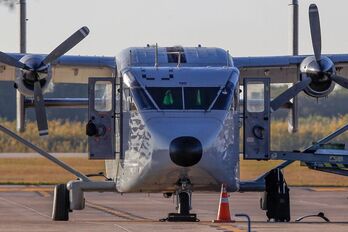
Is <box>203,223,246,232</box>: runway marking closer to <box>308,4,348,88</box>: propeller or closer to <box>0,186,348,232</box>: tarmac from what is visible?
<box>0,186,348,232</box>: tarmac

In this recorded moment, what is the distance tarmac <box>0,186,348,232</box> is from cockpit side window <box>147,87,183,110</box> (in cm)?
216

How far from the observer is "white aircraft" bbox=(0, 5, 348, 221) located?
23609 millimetres

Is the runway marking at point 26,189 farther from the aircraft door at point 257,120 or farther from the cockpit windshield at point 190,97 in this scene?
the cockpit windshield at point 190,97

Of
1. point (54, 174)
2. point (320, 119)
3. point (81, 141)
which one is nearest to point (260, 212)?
point (54, 174)

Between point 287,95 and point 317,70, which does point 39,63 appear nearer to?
point 287,95

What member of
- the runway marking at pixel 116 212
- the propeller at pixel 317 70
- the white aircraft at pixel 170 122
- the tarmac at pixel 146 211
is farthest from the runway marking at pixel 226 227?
the propeller at pixel 317 70

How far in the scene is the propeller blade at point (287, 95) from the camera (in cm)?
2758

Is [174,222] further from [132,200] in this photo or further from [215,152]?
[132,200]

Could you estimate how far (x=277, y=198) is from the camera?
26.3 m

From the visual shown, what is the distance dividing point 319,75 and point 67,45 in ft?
Answer: 18.3

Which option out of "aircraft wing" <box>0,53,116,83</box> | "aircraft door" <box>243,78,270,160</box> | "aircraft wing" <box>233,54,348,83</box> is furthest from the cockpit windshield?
"aircraft wing" <box>233,54,348,83</box>

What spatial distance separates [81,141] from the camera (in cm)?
6366

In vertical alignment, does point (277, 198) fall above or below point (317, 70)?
below

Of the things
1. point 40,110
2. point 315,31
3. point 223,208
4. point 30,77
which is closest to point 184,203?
point 223,208
